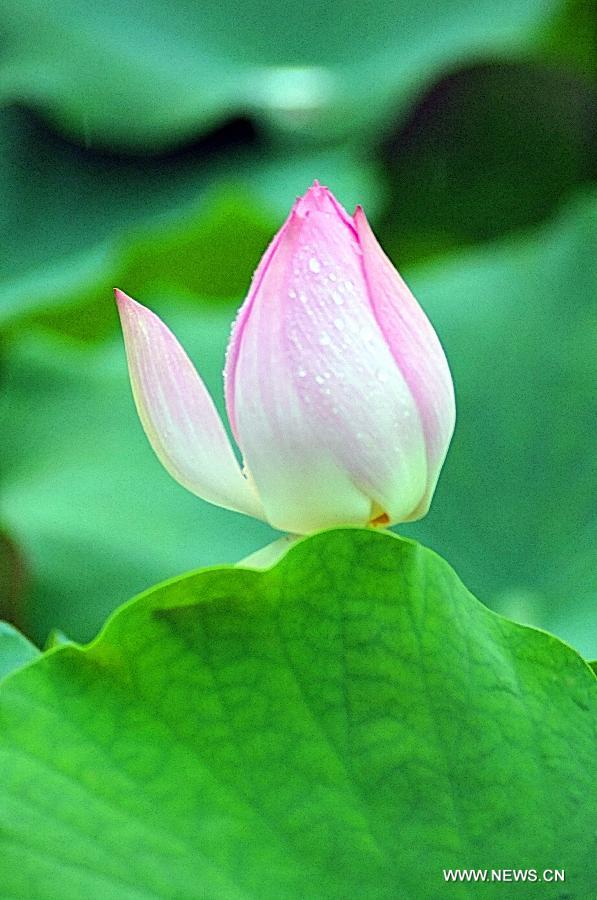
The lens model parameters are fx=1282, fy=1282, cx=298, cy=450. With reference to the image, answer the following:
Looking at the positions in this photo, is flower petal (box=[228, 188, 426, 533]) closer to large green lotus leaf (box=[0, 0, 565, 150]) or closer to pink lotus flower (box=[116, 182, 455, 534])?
pink lotus flower (box=[116, 182, 455, 534])

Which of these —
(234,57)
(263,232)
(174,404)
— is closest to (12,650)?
(174,404)

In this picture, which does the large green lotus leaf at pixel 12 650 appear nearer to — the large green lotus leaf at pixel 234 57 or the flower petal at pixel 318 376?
the flower petal at pixel 318 376

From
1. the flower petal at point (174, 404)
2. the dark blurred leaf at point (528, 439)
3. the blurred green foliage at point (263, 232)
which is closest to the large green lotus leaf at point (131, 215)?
the blurred green foliage at point (263, 232)

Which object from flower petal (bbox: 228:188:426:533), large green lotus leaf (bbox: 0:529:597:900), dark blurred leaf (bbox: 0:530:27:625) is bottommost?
large green lotus leaf (bbox: 0:529:597:900)

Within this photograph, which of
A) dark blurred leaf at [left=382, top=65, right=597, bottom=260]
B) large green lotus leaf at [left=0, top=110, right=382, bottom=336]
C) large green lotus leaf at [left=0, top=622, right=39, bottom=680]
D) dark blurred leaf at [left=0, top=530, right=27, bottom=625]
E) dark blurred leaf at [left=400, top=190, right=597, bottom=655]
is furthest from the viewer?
dark blurred leaf at [left=382, top=65, right=597, bottom=260]

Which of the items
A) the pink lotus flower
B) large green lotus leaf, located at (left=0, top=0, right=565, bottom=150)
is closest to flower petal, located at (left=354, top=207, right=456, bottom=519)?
the pink lotus flower

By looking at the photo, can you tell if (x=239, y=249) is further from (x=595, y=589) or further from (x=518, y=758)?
(x=518, y=758)

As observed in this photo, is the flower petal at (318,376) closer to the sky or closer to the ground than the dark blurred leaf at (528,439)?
closer to the ground

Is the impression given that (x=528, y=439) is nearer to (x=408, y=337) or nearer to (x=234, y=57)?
(x=408, y=337)
